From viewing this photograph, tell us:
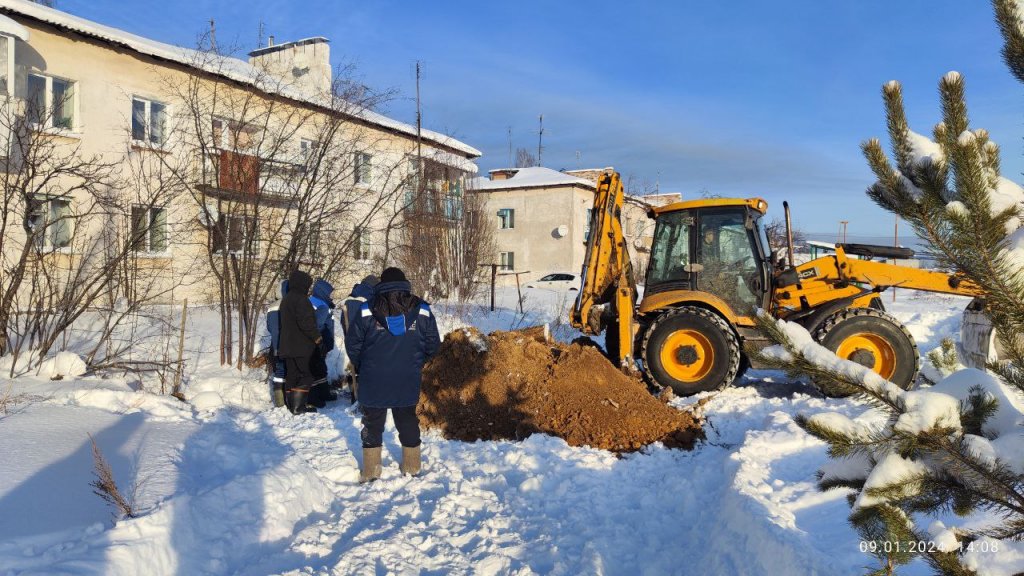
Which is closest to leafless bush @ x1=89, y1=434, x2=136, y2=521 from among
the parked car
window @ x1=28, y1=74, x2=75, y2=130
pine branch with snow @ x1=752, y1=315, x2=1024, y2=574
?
pine branch with snow @ x1=752, y1=315, x2=1024, y2=574

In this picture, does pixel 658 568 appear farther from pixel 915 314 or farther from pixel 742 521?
pixel 915 314

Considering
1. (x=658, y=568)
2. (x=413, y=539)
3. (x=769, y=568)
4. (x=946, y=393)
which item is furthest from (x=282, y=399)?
(x=946, y=393)

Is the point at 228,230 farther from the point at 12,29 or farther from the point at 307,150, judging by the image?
the point at 12,29

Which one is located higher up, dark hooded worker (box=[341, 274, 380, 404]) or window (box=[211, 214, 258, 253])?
window (box=[211, 214, 258, 253])

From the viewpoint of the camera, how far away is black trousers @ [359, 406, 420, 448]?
18.9ft

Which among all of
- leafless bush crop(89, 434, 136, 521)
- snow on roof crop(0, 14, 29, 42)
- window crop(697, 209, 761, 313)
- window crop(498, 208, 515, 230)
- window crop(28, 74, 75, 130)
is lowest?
leafless bush crop(89, 434, 136, 521)

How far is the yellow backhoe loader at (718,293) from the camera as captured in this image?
842 cm

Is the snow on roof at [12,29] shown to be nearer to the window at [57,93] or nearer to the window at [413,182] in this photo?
the window at [57,93]

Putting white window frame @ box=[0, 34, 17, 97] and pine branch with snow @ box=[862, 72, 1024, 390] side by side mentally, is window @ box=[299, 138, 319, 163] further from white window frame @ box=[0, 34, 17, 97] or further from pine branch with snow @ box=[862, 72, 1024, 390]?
pine branch with snow @ box=[862, 72, 1024, 390]

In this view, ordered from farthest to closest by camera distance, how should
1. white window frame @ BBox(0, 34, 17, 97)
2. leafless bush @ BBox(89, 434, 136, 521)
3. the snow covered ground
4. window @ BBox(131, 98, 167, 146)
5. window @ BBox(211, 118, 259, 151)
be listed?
window @ BBox(131, 98, 167, 146), white window frame @ BBox(0, 34, 17, 97), window @ BBox(211, 118, 259, 151), leafless bush @ BBox(89, 434, 136, 521), the snow covered ground

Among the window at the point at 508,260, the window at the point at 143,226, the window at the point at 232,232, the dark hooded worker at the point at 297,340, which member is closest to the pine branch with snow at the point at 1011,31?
the dark hooded worker at the point at 297,340

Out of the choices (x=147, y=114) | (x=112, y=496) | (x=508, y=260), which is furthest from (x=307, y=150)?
Answer: (x=508, y=260)

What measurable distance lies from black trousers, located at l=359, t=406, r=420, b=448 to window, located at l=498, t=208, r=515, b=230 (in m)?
33.5

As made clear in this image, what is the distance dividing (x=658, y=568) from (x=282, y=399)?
5889 millimetres
